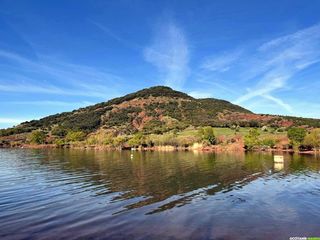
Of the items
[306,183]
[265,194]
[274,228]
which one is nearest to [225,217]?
[274,228]

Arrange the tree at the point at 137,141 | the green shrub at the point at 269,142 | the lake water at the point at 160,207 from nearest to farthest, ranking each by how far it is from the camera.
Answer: the lake water at the point at 160,207 < the green shrub at the point at 269,142 < the tree at the point at 137,141

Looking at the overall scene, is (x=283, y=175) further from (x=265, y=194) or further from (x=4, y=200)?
(x=4, y=200)

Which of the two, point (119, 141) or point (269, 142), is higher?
point (119, 141)

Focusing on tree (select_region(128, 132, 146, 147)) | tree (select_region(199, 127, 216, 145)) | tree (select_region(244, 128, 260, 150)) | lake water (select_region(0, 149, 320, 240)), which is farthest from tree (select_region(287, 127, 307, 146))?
lake water (select_region(0, 149, 320, 240))

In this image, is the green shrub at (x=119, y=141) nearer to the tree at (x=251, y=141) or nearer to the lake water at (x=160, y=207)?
the tree at (x=251, y=141)

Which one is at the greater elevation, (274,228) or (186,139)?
(186,139)

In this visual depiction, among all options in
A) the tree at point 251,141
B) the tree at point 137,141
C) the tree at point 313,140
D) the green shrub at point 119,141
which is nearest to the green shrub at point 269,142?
the tree at point 251,141

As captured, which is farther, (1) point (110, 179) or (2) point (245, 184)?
(1) point (110, 179)

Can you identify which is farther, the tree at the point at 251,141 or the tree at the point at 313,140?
the tree at the point at 251,141

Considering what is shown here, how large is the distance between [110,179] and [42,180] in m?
11.2

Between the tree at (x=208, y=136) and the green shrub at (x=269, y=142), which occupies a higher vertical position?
the tree at (x=208, y=136)

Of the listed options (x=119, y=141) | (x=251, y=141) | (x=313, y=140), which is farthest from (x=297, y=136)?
(x=119, y=141)

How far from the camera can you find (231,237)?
26.3 metres

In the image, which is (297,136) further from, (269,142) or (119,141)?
(119,141)
